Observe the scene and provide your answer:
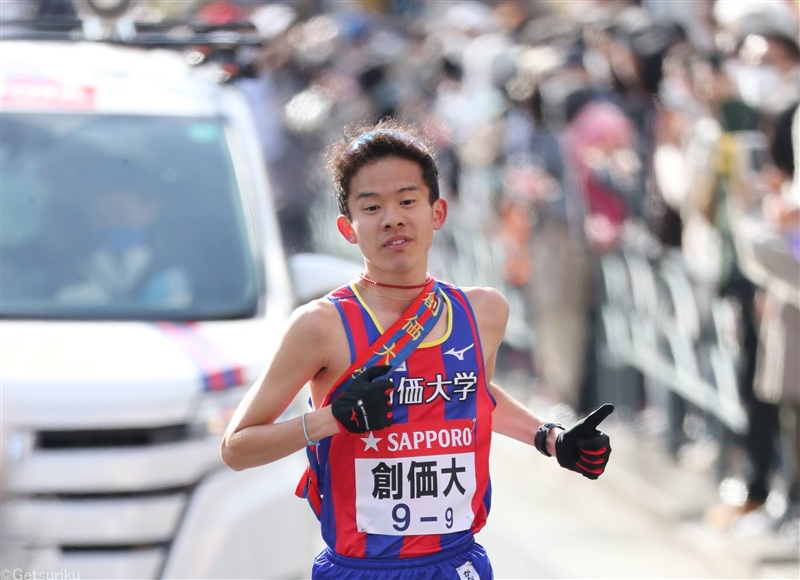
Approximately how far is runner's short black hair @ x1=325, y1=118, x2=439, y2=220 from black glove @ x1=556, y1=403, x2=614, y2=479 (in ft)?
2.15

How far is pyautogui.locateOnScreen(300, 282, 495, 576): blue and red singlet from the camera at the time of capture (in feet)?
11.0

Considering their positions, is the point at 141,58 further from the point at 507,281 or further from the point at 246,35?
the point at 507,281

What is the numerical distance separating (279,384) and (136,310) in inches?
79.1

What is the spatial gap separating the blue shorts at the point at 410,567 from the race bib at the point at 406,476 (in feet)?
0.22

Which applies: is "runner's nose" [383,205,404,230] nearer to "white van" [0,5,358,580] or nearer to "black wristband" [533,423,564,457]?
"black wristband" [533,423,564,457]

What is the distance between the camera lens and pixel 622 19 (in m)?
10.2

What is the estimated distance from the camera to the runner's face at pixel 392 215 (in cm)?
340

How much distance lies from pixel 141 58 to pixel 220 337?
5.54ft

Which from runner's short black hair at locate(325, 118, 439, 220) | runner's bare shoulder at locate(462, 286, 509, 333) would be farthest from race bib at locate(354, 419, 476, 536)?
runner's short black hair at locate(325, 118, 439, 220)

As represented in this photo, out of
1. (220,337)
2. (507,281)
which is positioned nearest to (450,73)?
(507,281)

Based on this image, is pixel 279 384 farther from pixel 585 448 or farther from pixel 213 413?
pixel 213 413

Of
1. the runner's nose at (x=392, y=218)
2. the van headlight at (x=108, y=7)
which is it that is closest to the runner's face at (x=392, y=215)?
the runner's nose at (x=392, y=218)

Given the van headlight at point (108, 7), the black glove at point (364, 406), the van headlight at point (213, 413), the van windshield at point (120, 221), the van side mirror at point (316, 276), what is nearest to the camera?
the black glove at point (364, 406)

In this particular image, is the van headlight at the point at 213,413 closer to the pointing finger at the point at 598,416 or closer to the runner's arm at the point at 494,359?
the runner's arm at the point at 494,359
